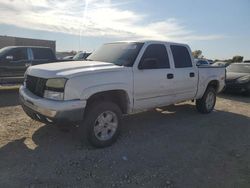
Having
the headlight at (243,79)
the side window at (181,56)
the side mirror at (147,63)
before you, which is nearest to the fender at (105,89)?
the side mirror at (147,63)

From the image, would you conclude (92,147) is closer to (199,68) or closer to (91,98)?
(91,98)

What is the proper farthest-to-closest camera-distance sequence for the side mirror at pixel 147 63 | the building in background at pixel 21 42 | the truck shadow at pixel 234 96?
the building in background at pixel 21 42 → the truck shadow at pixel 234 96 → the side mirror at pixel 147 63

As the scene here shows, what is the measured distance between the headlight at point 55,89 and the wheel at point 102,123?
0.60 meters

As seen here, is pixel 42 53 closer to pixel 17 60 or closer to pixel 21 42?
pixel 17 60

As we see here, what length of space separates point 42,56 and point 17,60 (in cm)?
108

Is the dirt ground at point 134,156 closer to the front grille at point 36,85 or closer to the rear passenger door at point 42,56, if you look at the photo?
the front grille at point 36,85

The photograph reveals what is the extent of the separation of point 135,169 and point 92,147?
104cm

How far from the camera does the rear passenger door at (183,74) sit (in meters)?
6.53

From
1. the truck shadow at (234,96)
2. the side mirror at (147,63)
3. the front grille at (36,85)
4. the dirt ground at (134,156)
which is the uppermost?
the side mirror at (147,63)

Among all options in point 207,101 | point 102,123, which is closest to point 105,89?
point 102,123

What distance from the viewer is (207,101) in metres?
8.09

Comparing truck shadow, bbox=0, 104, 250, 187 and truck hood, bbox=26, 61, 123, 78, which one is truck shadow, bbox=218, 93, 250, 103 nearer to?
truck shadow, bbox=0, 104, 250, 187

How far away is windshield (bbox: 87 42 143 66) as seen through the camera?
18.1ft

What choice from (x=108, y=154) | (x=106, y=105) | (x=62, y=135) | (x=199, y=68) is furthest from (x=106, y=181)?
(x=199, y=68)
